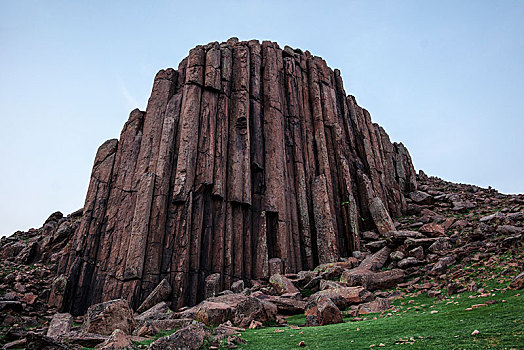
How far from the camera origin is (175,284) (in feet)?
58.1

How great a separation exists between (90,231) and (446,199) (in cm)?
2769

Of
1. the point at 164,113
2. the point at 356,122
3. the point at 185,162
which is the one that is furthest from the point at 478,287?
the point at 356,122

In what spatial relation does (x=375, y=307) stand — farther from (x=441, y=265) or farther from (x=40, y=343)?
(x=40, y=343)

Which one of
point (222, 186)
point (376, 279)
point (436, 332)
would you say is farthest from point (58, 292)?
point (436, 332)

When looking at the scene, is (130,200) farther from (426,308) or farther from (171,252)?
(426,308)

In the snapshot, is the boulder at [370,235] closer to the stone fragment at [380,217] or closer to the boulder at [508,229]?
the stone fragment at [380,217]

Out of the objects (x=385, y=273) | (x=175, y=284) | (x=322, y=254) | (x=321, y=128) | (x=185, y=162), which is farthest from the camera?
(x=321, y=128)

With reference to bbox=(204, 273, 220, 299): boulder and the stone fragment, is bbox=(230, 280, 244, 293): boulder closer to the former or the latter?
bbox=(204, 273, 220, 299): boulder

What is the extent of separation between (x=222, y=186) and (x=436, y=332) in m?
16.1

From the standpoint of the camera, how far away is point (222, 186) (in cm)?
2064

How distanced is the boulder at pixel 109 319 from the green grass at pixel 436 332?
3353 mm

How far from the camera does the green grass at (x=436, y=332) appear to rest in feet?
16.0

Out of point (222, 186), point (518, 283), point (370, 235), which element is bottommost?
point (518, 283)

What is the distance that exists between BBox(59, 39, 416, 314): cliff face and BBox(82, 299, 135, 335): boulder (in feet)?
29.0
